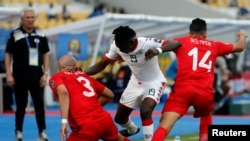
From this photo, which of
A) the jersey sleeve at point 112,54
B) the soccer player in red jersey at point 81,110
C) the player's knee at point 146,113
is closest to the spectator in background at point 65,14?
the jersey sleeve at point 112,54

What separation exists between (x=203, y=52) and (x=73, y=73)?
2.05 metres

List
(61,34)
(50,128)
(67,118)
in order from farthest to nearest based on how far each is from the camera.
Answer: (61,34) < (50,128) < (67,118)

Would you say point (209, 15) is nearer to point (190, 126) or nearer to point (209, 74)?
point (190, 126)

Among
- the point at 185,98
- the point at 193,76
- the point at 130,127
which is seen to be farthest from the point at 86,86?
the point at 130,127

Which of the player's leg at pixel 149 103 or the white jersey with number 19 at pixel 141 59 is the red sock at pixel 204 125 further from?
the white jersey with number 19 at pixel 141 59

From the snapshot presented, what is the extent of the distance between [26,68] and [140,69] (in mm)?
2654

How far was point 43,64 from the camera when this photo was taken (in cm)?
1428

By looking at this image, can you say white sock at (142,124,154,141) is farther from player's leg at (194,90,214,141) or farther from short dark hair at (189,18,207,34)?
short dark hair at (189,18,207,34)

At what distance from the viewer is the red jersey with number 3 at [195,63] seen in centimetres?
1117

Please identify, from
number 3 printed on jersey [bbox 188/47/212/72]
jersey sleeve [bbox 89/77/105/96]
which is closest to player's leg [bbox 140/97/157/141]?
number 3 printed on jersey [bbox 188/47/212/72]

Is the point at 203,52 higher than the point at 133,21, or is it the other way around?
the point at 203,52

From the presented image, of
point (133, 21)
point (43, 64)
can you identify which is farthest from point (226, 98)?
point (43, 64)

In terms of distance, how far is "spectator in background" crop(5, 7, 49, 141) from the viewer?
547 inches

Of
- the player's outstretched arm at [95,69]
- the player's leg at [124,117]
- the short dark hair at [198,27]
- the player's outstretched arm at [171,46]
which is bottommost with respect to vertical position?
the player's leg at [124,117]
